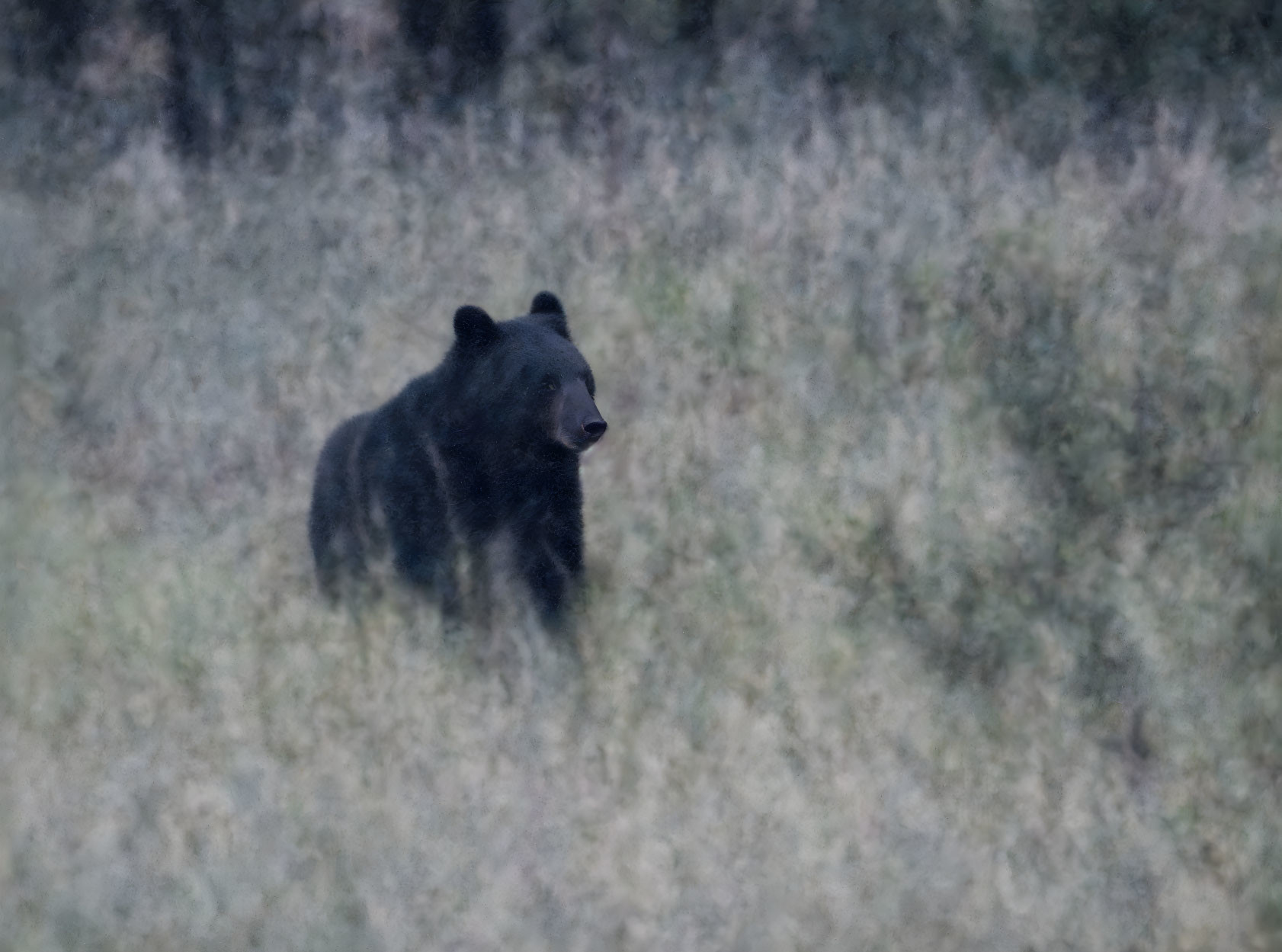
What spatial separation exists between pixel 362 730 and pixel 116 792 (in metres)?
0.51

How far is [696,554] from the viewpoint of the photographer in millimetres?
2242

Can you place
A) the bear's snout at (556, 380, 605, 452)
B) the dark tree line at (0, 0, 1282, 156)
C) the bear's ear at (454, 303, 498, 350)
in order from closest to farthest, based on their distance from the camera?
the bear's snout at (556, 380, 605, 452) < the bear's ear at (454, 303, 498, 350) < the dark tree line at (0, 0, 1282, 156)

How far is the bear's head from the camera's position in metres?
2.11

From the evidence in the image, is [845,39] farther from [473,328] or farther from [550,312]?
[473,328]

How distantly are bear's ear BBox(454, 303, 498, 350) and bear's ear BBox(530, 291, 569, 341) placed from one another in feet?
0.31

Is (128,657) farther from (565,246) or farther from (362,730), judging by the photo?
(565,246)

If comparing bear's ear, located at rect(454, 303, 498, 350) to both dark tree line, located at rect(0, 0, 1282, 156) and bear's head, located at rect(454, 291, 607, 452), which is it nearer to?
bear's head, located at rect(454, 291, 607, 452)

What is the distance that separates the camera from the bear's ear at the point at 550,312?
2221 millimetres

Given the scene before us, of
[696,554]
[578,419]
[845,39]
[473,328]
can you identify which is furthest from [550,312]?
[845,39]

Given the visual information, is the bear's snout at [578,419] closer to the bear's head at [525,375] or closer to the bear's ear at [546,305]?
the bear's head at [525,375]

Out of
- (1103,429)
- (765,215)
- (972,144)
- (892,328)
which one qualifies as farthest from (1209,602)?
(765,215)

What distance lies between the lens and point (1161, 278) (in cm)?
230

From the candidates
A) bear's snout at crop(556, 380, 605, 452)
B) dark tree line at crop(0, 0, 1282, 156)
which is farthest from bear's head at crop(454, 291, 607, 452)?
dark tree line at crop(0, 0, 1282, 156)

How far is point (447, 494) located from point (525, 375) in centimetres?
31
